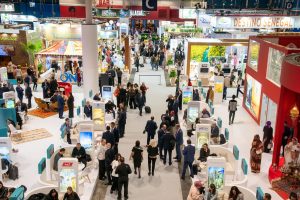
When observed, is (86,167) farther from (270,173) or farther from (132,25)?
(132,25)

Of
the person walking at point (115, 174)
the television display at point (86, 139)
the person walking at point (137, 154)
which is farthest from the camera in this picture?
the television display at point (86, 139)

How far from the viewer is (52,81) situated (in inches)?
709

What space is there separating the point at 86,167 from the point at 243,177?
4229 millimetres

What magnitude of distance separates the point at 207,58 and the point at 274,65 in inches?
313

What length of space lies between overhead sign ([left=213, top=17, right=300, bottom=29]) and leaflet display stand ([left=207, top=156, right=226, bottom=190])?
1188cm

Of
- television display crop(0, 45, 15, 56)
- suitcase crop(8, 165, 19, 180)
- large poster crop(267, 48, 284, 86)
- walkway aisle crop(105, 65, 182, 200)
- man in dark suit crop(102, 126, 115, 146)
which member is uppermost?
large poster crop(267, 48, 284, 86)

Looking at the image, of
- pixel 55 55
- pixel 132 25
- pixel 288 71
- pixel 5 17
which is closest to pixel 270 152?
pixel 288 71

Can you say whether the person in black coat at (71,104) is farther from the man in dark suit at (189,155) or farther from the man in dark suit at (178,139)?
the man in dark suit at (189,155)

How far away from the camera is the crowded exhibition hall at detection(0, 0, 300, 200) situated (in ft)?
32.2

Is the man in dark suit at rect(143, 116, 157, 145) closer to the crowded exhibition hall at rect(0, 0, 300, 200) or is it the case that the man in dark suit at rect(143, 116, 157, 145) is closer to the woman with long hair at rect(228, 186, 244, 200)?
the crowded exhibition hall at rect(0, 0, 300, 200)

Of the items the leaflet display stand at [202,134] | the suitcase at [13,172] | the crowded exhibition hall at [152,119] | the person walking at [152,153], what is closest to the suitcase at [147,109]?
the crowded exhibition hall at [152,119]

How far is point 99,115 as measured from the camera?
1412cm

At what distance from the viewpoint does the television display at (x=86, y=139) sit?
11.4m

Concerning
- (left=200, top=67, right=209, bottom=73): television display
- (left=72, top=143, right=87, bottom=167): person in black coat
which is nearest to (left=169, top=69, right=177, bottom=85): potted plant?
(left=200, top=67, right=209, bottom=73): television display
